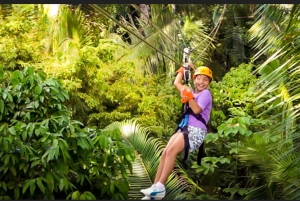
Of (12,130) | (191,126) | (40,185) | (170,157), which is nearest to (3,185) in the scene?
(40,185)

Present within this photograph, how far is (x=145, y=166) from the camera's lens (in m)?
5.54

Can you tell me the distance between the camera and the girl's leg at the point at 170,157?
4.00 meters

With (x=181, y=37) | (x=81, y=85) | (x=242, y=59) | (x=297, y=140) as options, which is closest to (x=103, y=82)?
(x=81, y=85)

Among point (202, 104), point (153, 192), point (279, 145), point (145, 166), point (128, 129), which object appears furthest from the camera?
point (128, 129)

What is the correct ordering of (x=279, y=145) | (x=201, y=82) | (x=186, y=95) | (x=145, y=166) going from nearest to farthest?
(x=186, y=95) → (x=201, y=82) → (x=279, y=145) → (x=145, y=166)

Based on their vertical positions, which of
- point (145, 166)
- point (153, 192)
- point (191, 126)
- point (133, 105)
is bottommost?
point (145, 166)

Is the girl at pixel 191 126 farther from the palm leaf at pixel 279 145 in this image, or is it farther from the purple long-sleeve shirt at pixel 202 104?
the palm leaf at pixel 279 145

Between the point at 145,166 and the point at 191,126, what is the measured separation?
5.05 ft

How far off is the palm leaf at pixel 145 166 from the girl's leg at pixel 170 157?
1219 millimetres

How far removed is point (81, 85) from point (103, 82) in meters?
0.30

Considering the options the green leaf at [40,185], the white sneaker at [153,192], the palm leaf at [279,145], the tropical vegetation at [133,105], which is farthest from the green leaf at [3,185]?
the palm leaf at [279,145]

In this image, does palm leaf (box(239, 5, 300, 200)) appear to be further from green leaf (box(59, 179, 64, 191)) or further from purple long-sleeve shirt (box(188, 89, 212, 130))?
green leaf (box(59, 179, 64, 191))

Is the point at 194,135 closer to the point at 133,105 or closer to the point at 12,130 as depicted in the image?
the point at 12,130

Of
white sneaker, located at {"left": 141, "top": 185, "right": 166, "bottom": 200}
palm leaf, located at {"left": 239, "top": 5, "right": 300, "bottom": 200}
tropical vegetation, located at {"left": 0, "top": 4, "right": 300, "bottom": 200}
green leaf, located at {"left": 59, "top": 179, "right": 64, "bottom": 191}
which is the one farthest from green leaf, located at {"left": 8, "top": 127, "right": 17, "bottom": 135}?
palm leaf, located at {"left": 239, "top": 5, "right": 300, "bottom": 200}
